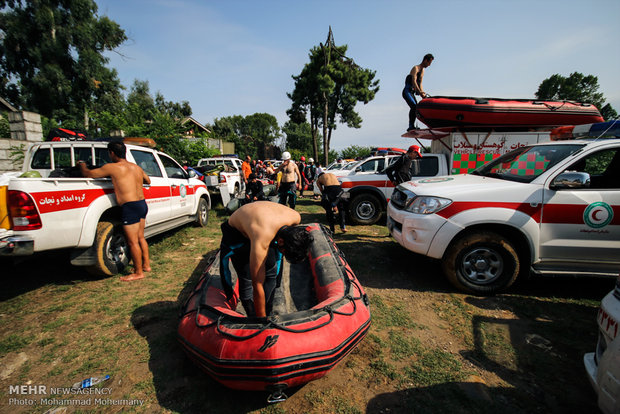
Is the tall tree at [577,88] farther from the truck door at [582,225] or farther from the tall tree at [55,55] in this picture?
the tall tree at [55,55]

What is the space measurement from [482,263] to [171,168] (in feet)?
19.1

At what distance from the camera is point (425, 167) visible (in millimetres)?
5887

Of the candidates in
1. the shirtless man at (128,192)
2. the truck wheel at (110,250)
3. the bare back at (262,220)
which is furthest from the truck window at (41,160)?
the bare back at (262,220)

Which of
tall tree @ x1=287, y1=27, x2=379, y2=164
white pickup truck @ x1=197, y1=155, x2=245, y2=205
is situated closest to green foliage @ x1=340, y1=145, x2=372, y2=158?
tall tree @ x1=287, y1=27, x2=379, y2=164

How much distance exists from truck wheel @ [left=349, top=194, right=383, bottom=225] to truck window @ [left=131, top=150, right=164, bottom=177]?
435 cm

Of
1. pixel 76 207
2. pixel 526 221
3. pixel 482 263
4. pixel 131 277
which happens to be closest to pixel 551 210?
pixel 526 221

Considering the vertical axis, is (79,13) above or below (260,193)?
above

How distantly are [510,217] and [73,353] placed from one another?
15.4 feet

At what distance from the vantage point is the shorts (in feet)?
11.6

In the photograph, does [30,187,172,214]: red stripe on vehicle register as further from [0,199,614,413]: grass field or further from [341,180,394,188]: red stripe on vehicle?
[341,180,394,188]: red stripe on vehicle

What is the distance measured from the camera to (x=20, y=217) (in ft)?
8.96

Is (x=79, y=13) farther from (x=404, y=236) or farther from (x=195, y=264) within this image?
(x=404, y=236)

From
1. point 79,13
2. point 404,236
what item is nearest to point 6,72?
point 79,13

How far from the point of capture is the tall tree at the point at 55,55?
18125 millimetres
